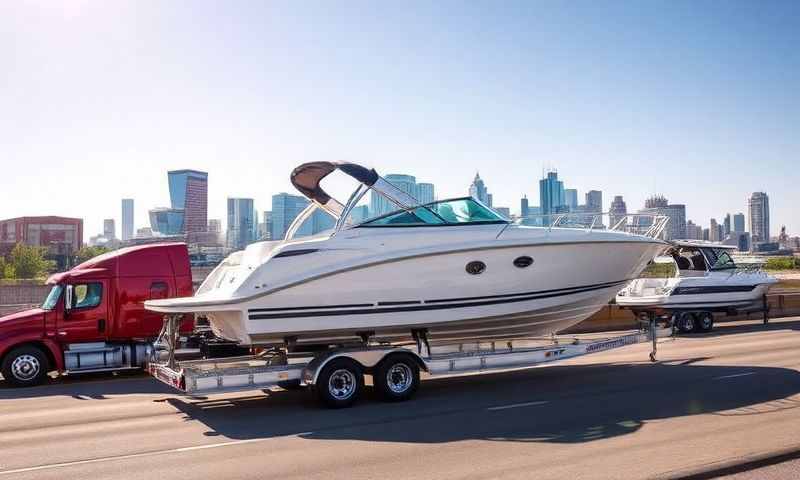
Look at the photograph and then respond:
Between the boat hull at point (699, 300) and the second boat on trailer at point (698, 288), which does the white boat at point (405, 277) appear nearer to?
the boat hull at point (699, 300)

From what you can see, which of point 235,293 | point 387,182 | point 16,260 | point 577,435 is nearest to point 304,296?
point 235,293

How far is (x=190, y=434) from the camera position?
30.7 feet

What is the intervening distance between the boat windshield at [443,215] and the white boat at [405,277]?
0.7 inches

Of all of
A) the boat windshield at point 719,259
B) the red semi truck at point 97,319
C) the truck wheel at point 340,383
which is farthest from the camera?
the boat windshield at point 719,259

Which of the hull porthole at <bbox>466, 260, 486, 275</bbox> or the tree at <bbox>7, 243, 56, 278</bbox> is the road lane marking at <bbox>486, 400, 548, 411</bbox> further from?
the tree at <bbox>7, 243, 56, 278</bbox>

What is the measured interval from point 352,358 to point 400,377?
3.03ft

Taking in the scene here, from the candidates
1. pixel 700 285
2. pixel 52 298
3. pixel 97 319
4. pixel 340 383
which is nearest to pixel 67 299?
pixel 52 298

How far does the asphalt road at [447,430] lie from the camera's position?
289 inches

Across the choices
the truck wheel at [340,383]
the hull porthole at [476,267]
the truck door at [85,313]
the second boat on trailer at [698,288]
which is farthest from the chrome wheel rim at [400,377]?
the second boat on trailer at [698,288]

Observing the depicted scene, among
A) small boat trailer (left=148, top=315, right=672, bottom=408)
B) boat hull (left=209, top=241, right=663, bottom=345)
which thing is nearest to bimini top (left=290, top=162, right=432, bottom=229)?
boat hull (left=209, top=241, right=663, bottom=345)

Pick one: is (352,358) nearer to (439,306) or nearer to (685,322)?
(439,306)

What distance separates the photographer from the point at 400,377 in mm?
11453

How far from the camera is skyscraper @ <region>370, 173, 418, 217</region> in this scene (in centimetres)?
1241

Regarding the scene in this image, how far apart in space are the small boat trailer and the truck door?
2742mm
